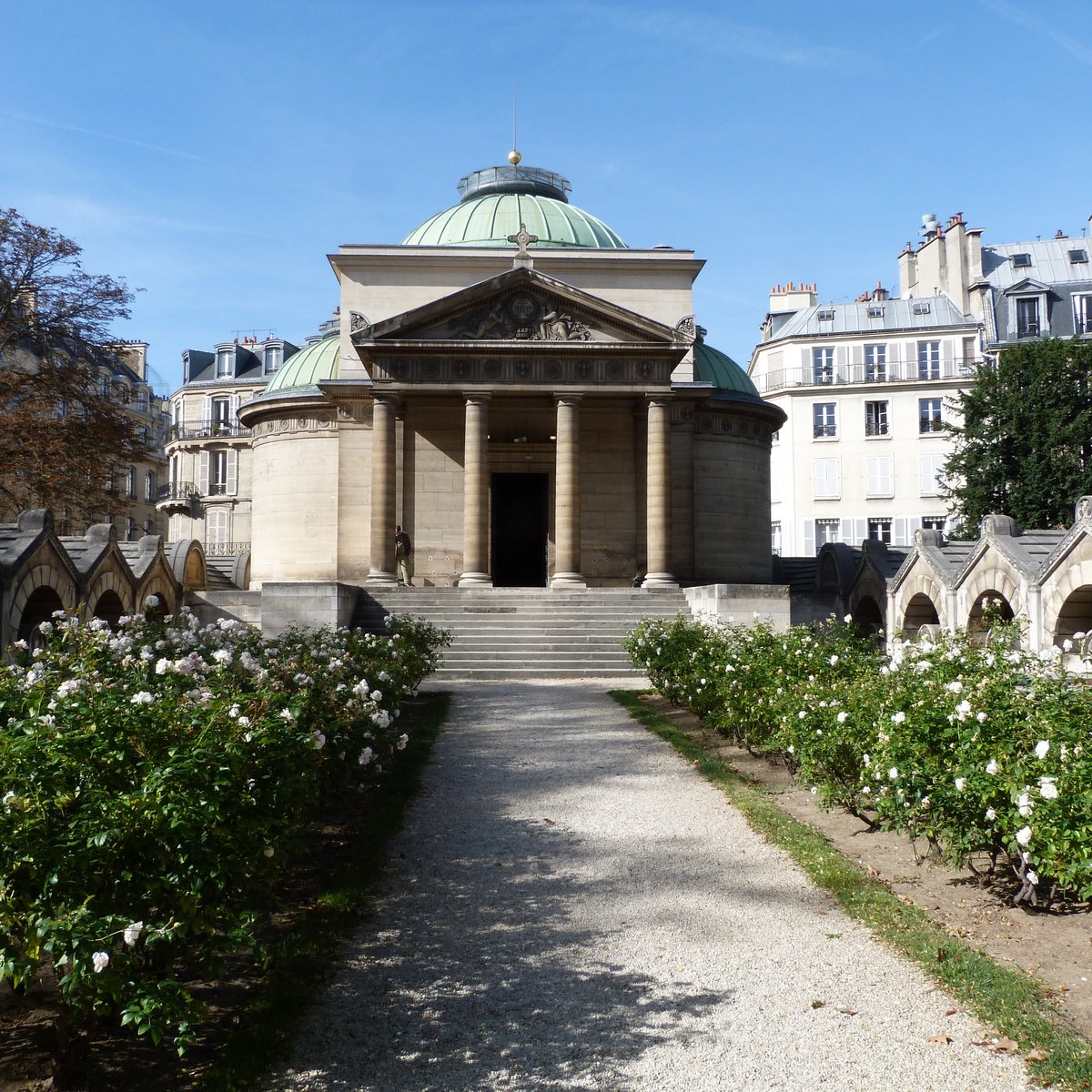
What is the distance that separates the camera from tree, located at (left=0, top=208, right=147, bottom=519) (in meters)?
21.2

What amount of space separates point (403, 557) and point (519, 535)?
5503 mm

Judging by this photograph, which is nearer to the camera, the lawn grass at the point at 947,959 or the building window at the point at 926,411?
the lawn grass at the point at 947,959

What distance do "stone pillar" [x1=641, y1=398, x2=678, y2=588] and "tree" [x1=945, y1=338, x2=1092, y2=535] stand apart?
17.1 meters

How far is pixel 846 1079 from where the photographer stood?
424cm

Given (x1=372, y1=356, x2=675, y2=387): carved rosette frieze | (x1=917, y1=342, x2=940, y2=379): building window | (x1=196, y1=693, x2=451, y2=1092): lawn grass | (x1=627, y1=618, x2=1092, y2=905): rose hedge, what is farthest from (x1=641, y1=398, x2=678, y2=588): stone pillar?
(x1=917, y1=342, x2=940, y2=379): building window

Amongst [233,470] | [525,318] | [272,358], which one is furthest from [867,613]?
[272,358]

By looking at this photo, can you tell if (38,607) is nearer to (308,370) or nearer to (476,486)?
(476,486)

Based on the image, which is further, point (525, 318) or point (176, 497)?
point (176, 497)

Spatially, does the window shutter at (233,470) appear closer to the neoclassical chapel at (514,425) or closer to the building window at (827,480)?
the neoclassical chapel at (514,425)

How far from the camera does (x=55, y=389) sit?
72.7 ft

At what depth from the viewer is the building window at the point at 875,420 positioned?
52875mm

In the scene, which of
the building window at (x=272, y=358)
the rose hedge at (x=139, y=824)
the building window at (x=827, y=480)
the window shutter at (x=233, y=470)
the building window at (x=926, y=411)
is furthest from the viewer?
the building window at (x=272, y=358)

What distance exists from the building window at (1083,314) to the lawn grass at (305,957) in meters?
50.2

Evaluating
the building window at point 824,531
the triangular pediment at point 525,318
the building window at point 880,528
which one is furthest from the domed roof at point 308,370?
the building window at point 880,528
